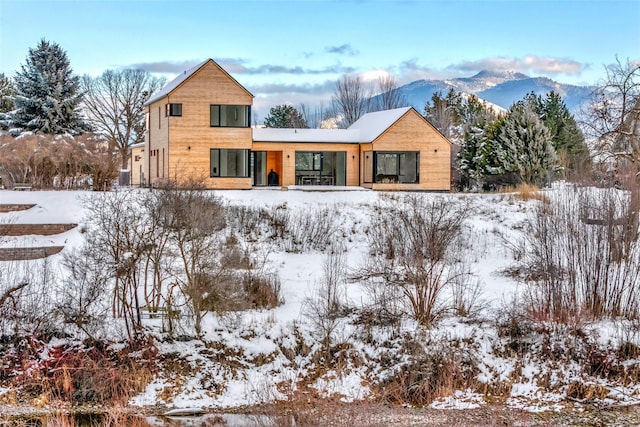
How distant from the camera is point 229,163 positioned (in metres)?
27.1

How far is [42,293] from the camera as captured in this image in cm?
1355

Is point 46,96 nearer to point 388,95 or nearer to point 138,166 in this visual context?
point 138,166

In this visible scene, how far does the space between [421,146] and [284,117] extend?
75.4 ft

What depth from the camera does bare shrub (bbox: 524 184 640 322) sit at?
13383 millimetres

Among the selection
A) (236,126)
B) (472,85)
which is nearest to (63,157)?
(236,126)

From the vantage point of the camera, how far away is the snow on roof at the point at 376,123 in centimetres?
2952

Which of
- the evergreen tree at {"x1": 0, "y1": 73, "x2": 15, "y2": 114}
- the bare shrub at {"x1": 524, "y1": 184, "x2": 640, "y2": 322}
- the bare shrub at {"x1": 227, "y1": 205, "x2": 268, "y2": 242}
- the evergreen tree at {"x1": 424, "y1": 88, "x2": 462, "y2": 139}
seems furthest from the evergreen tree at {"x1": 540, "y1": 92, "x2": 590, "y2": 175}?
the evergreen tree at {"x1": 0, "y1": 73, "x2": 15, "y2": 114}

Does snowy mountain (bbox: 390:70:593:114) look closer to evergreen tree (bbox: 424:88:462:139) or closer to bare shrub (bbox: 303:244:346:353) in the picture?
evergreen tree (bbox: 424:88:462:139)

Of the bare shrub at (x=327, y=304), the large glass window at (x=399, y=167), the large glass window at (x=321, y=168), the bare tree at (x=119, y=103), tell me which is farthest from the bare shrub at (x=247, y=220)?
the bare tree at (x=119, y=103)

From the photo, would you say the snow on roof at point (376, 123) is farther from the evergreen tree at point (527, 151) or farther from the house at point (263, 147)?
the evergreen tree at point (527, 151)

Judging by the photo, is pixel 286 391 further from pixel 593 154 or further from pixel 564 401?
pixel 593 154

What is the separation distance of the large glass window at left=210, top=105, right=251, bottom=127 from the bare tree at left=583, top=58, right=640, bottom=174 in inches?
519

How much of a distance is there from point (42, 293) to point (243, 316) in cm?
416

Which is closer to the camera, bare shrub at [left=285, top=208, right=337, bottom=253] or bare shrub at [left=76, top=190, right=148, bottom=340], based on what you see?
bare shrub at [left=76, top=190, right=148, bottom=340]
